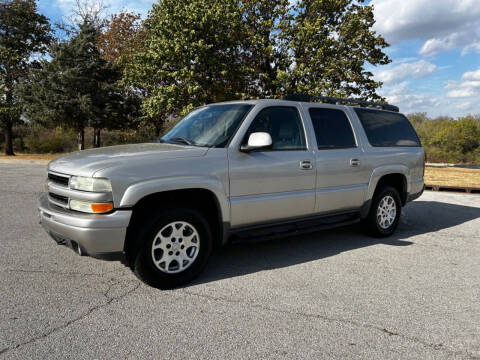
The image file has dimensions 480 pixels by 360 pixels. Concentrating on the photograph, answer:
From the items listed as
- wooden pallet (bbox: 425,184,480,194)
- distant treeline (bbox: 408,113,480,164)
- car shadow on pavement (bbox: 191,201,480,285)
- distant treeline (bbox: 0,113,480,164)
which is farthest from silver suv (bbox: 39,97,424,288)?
distant treeline (bbox: 408,113,480,164)

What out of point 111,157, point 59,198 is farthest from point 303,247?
point 59,198

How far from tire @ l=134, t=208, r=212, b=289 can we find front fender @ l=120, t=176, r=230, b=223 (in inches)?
9.5

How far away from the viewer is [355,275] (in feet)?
14.0

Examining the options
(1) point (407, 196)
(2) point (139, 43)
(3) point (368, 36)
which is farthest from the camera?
(2) point (139, 43)

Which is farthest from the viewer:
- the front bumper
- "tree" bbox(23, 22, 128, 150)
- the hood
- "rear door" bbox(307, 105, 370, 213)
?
"tree" bbox(23, 22, 128, 150)

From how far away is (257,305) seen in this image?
3449 mm

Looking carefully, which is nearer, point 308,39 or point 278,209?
point 278,209

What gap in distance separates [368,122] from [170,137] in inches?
118

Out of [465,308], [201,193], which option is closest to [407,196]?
[465,308]

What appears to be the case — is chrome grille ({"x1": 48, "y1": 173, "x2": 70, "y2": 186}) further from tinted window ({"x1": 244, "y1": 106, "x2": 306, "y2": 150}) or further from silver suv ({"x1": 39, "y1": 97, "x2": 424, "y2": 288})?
tinted window ({"x1": 244, "y1": 106, "x2": 306, "y2": 150})

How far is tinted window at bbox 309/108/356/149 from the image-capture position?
511cm

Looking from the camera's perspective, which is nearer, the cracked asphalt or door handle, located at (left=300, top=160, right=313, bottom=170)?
the cracked asphalt

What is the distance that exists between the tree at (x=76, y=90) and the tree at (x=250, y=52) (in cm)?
621

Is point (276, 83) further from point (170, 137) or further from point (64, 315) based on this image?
point (64, 315)
